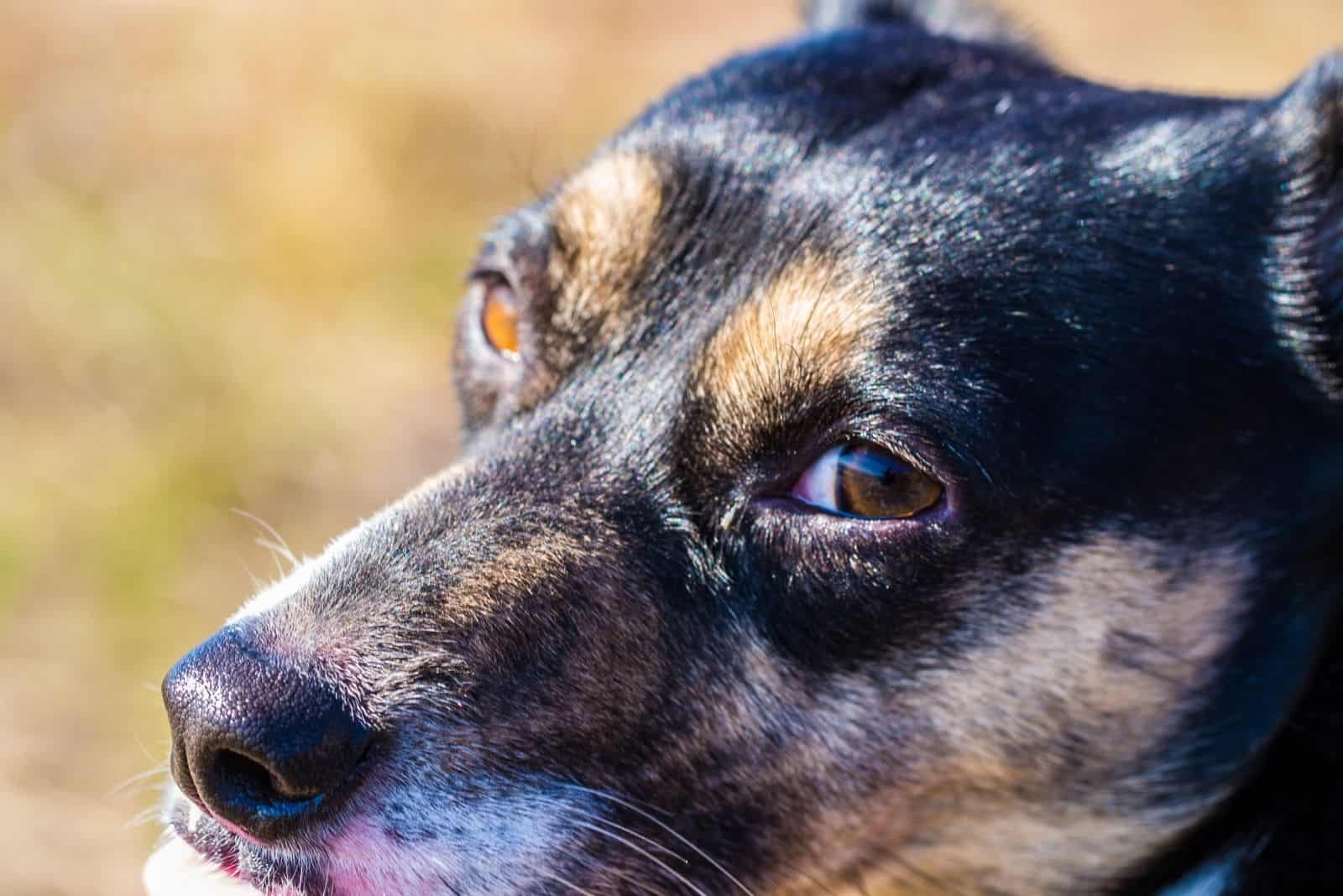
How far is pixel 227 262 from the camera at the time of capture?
789 cm

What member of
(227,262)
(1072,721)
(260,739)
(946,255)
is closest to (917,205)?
(946,255)

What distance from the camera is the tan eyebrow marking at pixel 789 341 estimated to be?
299 centimetres

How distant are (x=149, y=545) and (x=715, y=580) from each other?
3.74 meters

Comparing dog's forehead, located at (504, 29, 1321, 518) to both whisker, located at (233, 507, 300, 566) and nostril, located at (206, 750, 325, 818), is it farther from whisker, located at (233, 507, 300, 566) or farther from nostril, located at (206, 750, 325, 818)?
nostril, located at (206, 750, 325, 818)

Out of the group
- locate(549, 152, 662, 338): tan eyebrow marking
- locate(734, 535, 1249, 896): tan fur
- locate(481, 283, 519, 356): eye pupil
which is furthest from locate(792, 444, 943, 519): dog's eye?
locate(481, 283, 519, 356): eye pupil

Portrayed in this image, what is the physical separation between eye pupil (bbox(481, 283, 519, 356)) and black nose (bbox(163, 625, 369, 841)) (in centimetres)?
128

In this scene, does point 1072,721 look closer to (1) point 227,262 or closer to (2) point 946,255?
(2) point 946,255

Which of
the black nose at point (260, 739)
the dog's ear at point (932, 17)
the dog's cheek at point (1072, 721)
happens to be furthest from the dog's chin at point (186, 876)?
the dog's ear at point (932, 17)

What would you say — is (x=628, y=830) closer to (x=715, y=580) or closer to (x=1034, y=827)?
(x=715, y=580)

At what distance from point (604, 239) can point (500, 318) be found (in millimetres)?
504

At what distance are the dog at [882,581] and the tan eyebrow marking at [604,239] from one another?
3.7 inches

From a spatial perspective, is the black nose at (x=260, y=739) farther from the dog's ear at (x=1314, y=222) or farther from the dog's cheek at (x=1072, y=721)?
the dog's ear at (x=1314, y=222)

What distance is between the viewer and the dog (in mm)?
2838

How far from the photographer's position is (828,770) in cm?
302
